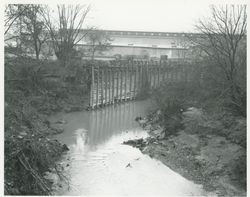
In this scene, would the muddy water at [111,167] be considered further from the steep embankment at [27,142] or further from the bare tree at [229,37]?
the bare tree at [229,37]

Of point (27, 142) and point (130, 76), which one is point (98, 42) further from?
point (27, 142)

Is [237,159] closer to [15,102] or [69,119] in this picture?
[15,102]

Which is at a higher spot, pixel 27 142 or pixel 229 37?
pixel 229 37

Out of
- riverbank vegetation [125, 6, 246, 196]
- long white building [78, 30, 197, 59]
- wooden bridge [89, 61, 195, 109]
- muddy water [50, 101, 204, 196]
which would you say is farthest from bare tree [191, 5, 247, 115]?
long white building [78, 30, 197, 59]

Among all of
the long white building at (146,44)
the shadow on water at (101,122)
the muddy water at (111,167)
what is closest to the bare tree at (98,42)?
the long white building at (146,44)

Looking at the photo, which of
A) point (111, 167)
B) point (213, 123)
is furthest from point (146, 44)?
point (111, 167)

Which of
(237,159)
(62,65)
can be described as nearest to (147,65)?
(62,65)
